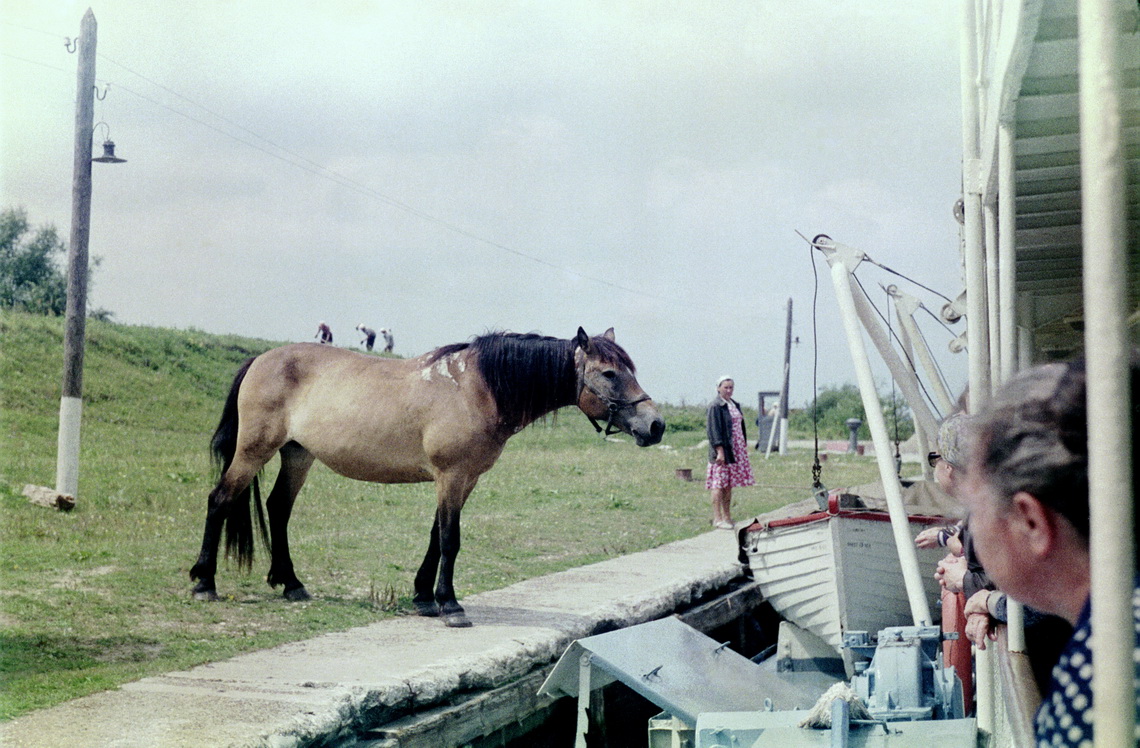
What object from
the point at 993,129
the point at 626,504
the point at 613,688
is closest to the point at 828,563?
the point at 613,688

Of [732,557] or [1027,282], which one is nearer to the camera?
[1027,282]

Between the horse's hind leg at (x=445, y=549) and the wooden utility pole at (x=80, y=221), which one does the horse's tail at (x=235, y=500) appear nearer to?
the horse's hind leg at (x=445, y=549)

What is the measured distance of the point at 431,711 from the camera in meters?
5.16

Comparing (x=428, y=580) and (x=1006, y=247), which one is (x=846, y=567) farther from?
(x=1006, y=247)

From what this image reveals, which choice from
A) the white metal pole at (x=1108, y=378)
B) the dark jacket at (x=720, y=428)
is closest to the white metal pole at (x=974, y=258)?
the white metal pole at (x=1108, y=378)

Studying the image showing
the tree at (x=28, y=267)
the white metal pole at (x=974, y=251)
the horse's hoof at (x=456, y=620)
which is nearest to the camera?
the white metal pole at (x=974, y=251)

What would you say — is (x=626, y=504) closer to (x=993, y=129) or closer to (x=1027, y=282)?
(x=1027, y=282)

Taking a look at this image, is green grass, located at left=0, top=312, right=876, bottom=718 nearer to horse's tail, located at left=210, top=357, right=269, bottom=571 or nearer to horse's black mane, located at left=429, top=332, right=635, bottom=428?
horse's tail, located at left=210, top=357, right=269, bottom=571

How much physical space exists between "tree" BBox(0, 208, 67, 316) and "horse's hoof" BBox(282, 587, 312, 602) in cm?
3626

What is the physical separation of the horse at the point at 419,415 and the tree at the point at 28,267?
118 ft

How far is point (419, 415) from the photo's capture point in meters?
7.27

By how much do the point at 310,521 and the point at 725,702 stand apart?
6.60 metres

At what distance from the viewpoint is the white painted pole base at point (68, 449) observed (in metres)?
11.8

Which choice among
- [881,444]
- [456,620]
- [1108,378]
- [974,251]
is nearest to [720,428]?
[456,620]
